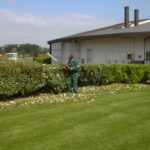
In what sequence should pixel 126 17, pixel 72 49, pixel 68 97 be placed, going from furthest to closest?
pixel 72 49
pixel 126 17
pixel 68 97

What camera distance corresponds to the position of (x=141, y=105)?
10453 mm

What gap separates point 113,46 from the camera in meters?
24.2

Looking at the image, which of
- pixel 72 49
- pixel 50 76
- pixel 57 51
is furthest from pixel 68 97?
pixel 57 51

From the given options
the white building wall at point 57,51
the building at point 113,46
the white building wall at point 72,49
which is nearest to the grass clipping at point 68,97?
the building at point 113,46

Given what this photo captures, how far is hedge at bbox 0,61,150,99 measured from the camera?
11.3 metres

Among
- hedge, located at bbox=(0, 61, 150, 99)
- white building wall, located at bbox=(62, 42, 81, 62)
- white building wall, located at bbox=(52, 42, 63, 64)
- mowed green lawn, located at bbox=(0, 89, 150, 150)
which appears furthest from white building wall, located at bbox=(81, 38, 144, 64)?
mowed green lawn, located at bbox=(0, 89, 150, 150)

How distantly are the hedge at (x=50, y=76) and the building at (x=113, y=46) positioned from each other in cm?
425

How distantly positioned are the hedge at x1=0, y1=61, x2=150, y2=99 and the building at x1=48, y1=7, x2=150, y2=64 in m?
4.25

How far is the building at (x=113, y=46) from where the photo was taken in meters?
21.8

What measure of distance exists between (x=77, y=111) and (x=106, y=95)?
3874 millimetres

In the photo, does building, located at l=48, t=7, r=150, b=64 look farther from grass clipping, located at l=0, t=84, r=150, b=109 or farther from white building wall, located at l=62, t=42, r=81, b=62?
grass clipping, located at l=0, t=84, r=150, b=109

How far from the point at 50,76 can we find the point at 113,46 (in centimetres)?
1234

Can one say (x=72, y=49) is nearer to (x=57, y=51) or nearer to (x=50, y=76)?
(x=57, y=51)

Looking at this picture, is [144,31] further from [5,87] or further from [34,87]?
[5,87]
